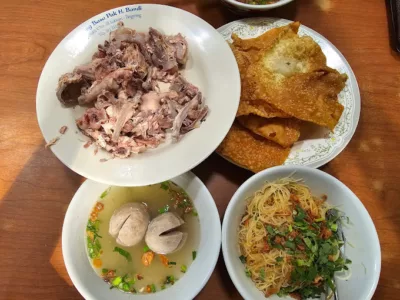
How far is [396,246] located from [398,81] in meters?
0.72

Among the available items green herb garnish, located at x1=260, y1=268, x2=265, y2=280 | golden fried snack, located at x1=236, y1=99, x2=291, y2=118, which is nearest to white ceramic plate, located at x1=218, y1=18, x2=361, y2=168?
golden fried snack, located at x1=236, y1=99, x2=291, y2=118

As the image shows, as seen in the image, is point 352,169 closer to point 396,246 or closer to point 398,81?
point 396,246

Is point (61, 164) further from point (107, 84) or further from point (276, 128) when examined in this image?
point (276, 128)

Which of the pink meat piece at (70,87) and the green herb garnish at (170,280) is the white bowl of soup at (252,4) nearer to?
the pink meat piece at (70,87)

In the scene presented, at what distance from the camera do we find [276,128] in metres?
1.50

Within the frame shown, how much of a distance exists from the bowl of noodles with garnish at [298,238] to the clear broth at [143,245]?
0.20 meters

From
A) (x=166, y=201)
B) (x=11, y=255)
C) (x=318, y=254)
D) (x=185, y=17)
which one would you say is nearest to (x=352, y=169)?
(x=318, y=254)

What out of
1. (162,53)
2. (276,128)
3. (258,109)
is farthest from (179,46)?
(276,128)

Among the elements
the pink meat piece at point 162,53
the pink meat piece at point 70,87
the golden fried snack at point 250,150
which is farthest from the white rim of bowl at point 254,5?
the pink meat piece at point 70,87

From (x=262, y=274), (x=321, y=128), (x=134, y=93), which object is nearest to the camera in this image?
(x=262, y=274)

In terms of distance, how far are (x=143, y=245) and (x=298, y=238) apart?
1.89 ft

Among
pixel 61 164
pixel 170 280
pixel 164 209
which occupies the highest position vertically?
pixel 61 164

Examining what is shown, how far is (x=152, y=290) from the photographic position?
1412 millimetres

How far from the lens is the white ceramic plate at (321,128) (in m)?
1.52
